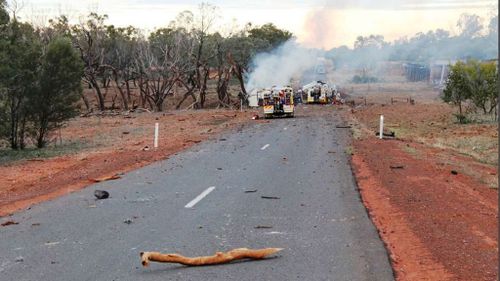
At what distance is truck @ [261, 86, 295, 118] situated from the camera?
45.6 metres

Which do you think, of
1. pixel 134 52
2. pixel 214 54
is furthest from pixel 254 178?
pixel 134 52

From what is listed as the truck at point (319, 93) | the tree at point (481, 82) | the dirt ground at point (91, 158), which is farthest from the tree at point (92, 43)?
the tree at point (481, 82)

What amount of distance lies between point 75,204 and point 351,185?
615cm

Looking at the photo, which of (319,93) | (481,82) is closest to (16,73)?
(481,82)

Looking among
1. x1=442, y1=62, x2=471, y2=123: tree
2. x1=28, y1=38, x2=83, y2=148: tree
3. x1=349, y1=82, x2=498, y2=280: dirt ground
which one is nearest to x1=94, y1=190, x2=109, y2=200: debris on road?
x1=349, y1=82, x2=498, y2=280: dirt ground

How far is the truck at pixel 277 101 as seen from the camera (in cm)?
4562

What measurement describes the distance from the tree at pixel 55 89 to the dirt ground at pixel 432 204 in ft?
44.4

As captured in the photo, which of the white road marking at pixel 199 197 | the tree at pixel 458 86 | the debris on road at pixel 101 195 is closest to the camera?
the white road marking at pixel 199 197

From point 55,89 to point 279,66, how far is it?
43.9 metres

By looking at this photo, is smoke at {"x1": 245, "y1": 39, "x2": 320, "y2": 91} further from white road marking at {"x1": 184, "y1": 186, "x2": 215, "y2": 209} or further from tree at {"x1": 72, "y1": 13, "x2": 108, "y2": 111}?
white road marking at {"x1": 184, "y1": 186, "x2": 215, "y2": 209}

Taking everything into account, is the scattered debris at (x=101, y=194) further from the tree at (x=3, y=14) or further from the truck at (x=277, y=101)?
the truck at (x=277, y=101)

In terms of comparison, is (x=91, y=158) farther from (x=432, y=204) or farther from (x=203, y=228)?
(x=432, y=204)

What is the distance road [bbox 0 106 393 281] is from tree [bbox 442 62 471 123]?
28.9 m

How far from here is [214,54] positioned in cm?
6556
